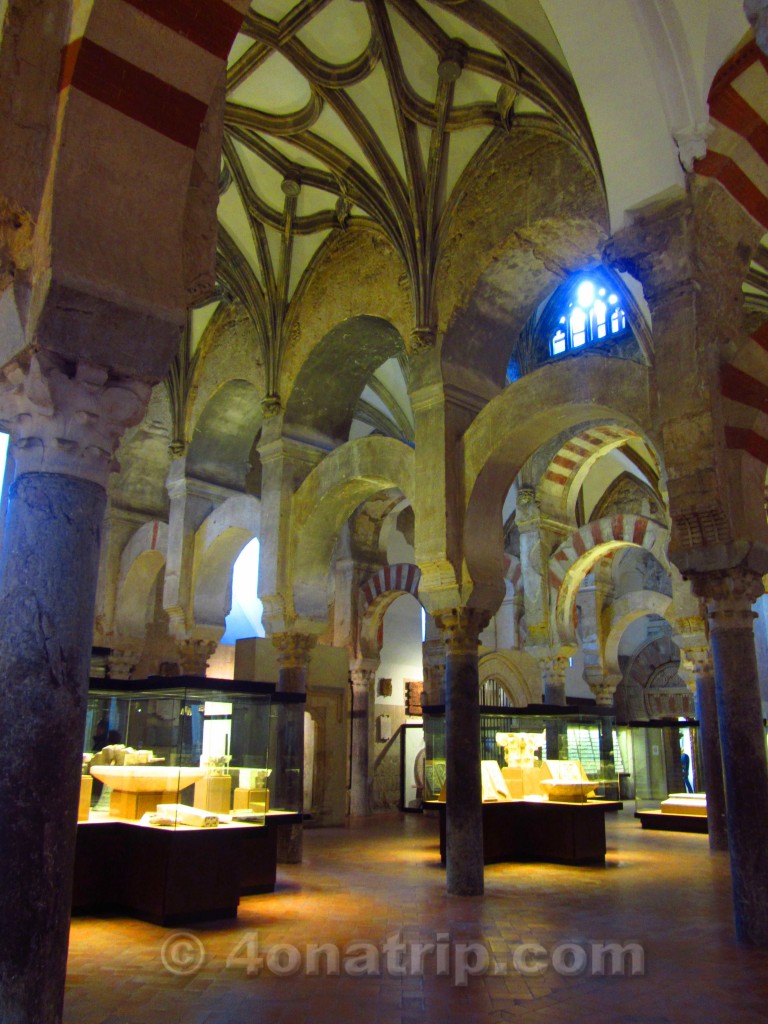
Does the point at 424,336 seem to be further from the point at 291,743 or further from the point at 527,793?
the point at 527,793

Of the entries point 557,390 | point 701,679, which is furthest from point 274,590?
point 701,679

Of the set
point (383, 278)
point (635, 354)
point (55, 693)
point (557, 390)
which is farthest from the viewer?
point (635, 354)

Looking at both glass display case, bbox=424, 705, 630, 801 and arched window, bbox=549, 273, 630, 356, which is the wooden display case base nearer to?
glass display case, bbox=424, 705, 630, 801

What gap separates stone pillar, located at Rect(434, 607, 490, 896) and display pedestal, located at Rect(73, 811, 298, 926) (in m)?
1.86

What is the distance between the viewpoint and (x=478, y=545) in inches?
341

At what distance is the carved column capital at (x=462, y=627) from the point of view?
8445 mm

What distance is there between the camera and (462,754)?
8.02m

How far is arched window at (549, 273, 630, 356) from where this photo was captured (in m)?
14.8

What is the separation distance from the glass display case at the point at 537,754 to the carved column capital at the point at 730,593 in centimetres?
437

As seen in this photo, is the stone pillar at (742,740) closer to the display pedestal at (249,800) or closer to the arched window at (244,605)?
the display pedestal at (249,800)

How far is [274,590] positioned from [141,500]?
488 cm

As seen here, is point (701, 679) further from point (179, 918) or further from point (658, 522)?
point (179, 918)

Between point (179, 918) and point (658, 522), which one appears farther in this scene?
point (658, 522)

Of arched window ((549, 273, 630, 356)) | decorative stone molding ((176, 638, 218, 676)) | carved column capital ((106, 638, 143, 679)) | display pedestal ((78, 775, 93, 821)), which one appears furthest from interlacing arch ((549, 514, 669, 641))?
display pedestal ((78, 775, 93, 821))
